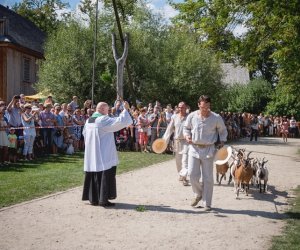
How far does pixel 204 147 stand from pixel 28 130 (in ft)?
28.5

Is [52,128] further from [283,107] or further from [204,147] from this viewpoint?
[283,107]

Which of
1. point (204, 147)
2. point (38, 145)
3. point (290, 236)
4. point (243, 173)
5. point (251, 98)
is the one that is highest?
point (251, 98)

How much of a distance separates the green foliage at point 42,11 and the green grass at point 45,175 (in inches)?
1549

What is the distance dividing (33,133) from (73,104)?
4.22m

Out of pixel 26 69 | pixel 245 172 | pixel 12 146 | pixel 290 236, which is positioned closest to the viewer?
pixel 290 236

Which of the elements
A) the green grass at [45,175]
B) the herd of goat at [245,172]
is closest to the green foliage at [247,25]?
the green grass at [45,175]

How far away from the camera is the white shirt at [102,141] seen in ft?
30.2

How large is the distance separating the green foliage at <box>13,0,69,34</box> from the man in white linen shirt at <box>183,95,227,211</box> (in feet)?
155

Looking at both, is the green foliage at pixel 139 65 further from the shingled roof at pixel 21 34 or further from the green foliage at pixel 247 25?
the green foliage at pixel 247 25

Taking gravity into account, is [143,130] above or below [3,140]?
above

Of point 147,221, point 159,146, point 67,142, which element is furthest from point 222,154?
point 67,142

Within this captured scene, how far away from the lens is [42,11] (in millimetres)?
55062

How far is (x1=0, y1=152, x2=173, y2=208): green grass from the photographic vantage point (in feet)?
33.8

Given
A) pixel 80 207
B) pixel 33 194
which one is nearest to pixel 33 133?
pixel 33 194
